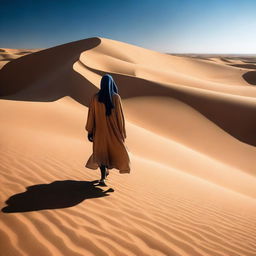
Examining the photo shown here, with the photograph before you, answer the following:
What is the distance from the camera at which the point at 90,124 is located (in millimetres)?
4566

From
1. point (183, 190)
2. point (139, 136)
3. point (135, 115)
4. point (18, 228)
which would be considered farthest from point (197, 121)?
point (18, 228)

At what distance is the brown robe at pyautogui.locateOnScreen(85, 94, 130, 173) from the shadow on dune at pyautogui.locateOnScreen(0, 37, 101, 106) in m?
8.33

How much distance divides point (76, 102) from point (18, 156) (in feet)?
23.8

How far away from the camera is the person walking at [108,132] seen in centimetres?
439

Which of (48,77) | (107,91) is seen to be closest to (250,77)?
(48,77)

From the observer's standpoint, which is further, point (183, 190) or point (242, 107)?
point (242, 107)

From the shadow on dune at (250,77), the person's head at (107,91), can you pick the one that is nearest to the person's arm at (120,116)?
the person's head at (107,91)

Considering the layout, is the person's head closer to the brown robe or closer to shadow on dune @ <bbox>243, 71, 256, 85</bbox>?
the brown robe

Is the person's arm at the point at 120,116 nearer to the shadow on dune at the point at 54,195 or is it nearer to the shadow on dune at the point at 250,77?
the shadow on dune at the point at 54,195

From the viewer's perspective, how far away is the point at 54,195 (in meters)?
4.02

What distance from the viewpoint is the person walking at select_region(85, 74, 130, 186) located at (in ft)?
14.4

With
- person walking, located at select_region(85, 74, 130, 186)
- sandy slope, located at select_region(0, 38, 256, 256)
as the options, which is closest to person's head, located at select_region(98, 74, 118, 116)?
person walking, located at select_region(85, 74, 130, 186)

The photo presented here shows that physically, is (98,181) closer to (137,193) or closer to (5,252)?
(137,193)

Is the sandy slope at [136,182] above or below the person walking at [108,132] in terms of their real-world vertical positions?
below
